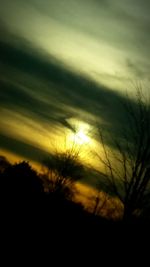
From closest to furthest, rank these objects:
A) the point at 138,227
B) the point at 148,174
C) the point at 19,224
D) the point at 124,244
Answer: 1. the point at 148,174
2. the point at 124,244
3. the point at 138,227
4. the point at 19,224

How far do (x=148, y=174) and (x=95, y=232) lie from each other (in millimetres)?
6450

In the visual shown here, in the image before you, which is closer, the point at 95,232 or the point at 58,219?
the point at 95,232

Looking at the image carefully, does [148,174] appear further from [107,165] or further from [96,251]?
[96,251]

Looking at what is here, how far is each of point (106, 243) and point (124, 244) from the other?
4.14 ft

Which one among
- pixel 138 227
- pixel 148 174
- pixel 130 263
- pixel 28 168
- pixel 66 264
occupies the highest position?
pixel 28 168

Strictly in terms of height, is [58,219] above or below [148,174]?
below

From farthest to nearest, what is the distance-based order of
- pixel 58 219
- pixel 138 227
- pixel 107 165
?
pixel 58 219, pixel 138 227, pixel 107 165

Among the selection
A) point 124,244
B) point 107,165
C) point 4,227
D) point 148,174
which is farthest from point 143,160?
point 4,227

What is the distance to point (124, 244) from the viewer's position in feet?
54.2

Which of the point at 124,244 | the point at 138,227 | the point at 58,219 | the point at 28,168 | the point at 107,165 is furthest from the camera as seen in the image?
the point at 28,168

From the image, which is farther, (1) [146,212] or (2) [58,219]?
(2) [58,219]

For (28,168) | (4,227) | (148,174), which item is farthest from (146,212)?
(28,168)

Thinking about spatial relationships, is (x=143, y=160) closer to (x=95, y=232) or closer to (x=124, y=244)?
(x=124, y=244)

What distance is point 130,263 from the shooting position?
52.2ft
